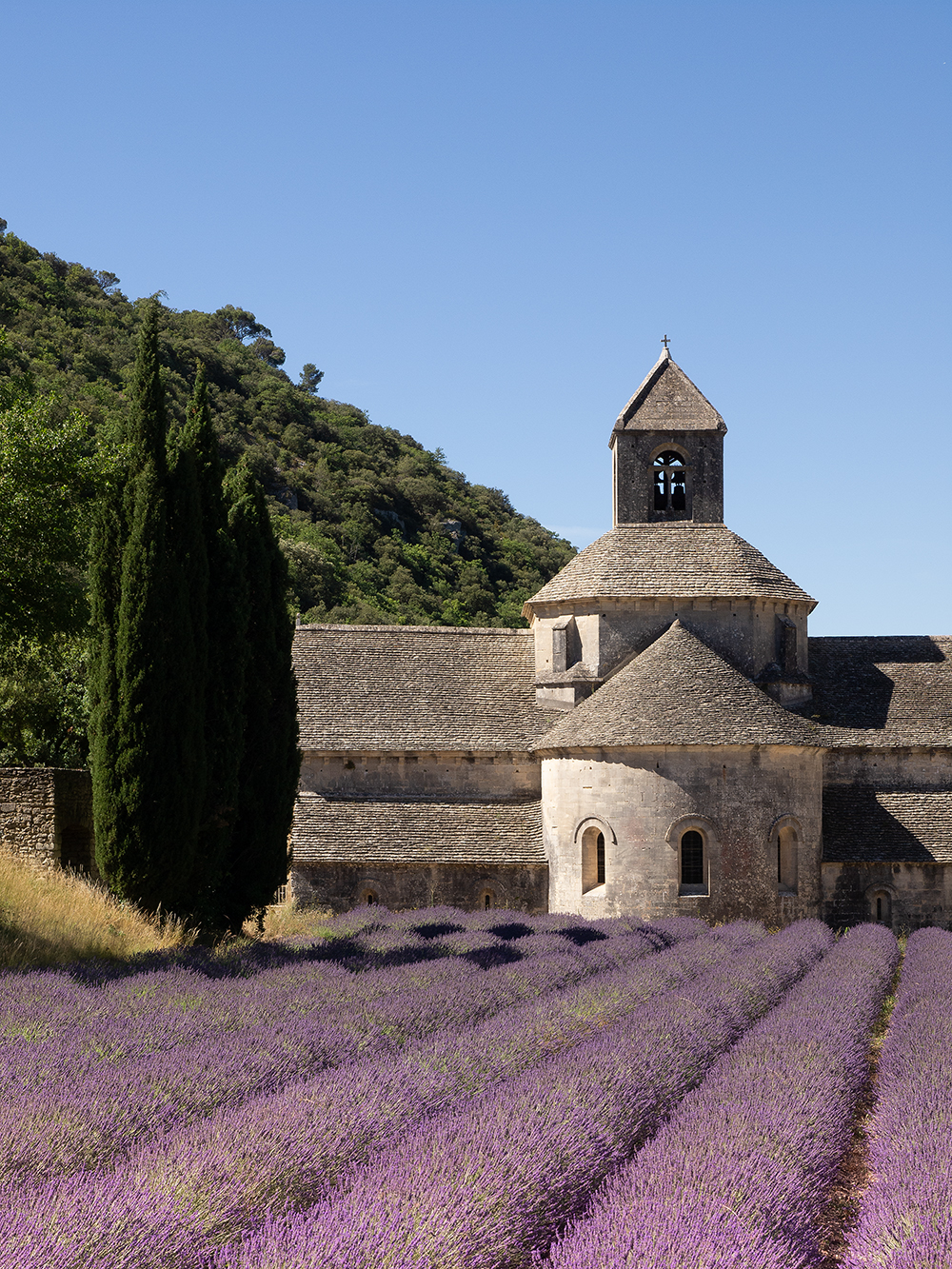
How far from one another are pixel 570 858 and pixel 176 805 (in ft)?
37.0

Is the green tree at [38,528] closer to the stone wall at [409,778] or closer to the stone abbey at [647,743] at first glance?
the stone abbey at [647,743]

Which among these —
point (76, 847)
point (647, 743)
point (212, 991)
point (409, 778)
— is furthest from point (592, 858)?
point (212, 991)

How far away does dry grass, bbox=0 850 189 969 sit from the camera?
14055mm

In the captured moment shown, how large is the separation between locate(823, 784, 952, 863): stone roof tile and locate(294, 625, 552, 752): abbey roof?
24.2ft

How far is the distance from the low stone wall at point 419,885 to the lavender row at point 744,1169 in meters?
15.1

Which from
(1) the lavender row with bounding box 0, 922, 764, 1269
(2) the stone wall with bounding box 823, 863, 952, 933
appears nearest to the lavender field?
(1) the lavender row with bounding box 0, 922, 764, 1269

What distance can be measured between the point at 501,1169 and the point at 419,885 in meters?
20.8

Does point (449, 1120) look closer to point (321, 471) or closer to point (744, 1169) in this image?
point (744, 1169)

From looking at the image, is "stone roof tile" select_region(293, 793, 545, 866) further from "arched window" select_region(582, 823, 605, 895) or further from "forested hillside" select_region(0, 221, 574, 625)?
"forested hillside" select_region(0, 221, 574, 625)

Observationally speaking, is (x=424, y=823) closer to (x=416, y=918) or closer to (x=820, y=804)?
(x=416, y=918)

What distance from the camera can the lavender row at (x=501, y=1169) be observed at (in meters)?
5.56

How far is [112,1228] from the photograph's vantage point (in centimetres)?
550

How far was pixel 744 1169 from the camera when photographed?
275 inches

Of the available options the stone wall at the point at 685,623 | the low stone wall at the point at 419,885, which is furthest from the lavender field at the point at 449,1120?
the stone wall at the point at 685,623
